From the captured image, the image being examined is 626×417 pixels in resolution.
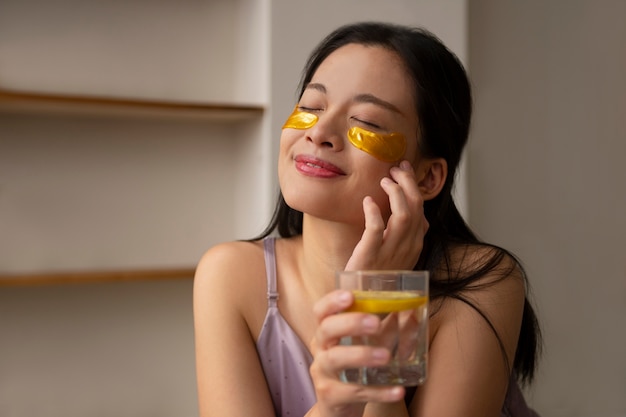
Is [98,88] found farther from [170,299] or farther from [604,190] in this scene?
[604,190]

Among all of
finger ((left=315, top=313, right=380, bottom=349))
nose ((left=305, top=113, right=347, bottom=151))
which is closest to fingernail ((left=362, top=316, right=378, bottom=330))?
finger ((left=315, top=313, right=380, bottom=349))

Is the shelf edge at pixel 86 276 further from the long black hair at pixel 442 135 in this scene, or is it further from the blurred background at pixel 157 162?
the long black hair at pixel 442 135

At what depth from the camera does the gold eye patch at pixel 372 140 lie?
1630 millimetres

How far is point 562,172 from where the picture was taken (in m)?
3.79

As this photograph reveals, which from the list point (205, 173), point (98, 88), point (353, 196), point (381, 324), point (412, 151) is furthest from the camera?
point (205, 173)

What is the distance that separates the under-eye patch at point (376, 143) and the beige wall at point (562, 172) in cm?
201

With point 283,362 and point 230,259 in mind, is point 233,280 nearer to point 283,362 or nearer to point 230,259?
point 230,259

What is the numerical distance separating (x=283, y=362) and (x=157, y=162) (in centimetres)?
159

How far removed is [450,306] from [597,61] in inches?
102

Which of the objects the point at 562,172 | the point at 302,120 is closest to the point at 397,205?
the point at 302,120

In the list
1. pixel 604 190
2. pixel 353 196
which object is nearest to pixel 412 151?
pixel 353 196

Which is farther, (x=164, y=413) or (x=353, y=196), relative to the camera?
(x=164, y=413)

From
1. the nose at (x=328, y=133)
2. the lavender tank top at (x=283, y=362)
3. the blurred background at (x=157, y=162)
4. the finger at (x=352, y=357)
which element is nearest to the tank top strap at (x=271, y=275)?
the lavender tank top at (x=283, y=362)

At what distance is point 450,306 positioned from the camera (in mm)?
1657
